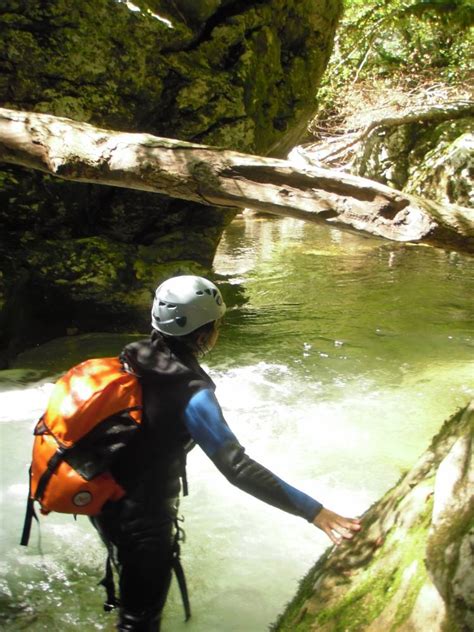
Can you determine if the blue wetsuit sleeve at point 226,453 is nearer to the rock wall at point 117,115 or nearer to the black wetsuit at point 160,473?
the black wetsuit at point 160,473

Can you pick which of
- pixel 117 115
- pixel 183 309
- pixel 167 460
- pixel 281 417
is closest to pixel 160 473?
→ pixel 167 460

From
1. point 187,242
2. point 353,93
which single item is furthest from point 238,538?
point 353,93

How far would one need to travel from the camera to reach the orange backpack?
2.01 metres

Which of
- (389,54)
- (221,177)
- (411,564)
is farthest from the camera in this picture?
(389,54)

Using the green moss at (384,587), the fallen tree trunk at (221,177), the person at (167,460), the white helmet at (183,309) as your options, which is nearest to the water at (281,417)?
the person at (167,460)

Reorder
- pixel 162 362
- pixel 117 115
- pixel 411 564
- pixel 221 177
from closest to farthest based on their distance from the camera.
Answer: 1. pixel 411 564
2. pixel 162 362
3. pixel 221 177
4. pixel 117 115

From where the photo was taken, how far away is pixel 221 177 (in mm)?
3090

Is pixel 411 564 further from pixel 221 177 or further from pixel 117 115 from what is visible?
pixel 117 115

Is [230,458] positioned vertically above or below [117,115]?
below

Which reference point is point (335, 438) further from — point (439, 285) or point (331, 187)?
point (439, 285)

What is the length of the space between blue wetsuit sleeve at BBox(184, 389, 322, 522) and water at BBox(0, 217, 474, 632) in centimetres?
109

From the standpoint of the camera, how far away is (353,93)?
58.0 ft

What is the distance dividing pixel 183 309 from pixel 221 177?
114 cm

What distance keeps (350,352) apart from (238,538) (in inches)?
126
